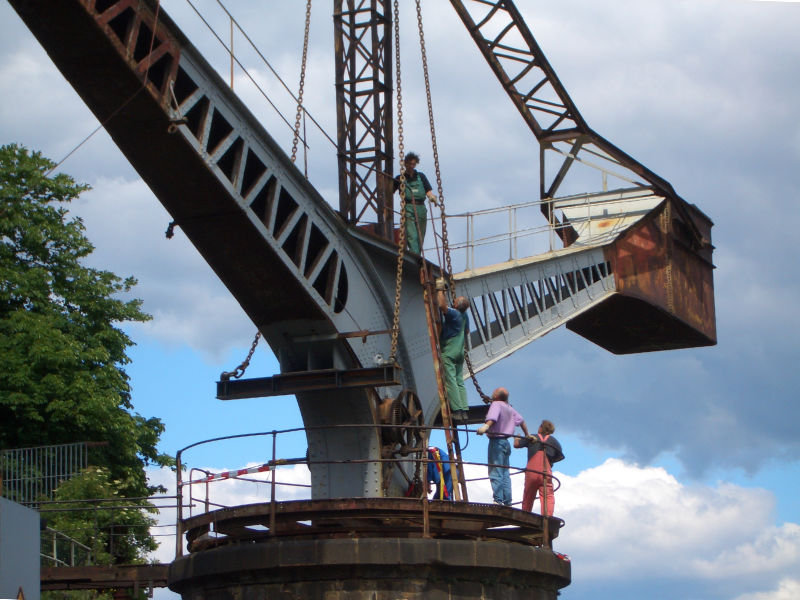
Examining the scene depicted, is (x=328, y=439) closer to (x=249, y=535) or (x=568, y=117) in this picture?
(x=249, y=535)

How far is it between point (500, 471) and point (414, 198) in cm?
528

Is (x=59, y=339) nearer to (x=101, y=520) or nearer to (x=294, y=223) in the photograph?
(x=101, y=520)

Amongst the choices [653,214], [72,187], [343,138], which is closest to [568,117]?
[653,214]

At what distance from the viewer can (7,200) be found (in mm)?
31328

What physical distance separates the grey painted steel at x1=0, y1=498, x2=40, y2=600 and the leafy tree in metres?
10.3

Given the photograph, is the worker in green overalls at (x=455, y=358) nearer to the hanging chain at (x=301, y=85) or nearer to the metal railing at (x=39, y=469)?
the hanging chain at (x=301, y=85)

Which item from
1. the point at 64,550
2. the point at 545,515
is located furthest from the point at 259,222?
the point at 64,550

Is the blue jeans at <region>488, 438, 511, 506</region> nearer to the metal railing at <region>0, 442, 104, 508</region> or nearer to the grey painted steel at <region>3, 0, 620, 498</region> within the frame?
the grey painted steel at <region>3, 0, 620, 498</region>

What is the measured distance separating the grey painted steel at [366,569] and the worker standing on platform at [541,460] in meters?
1.39

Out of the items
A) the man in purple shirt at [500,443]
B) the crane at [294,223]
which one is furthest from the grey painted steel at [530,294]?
the man in purple shirt at [500,443]

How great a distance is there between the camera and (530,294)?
2564cm

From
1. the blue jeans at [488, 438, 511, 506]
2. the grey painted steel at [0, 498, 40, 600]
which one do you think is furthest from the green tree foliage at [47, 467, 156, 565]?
the blue jeans at [488, 438, 511, 506]

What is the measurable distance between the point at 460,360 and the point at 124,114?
21.3 ft

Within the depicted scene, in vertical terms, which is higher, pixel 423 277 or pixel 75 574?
pixel 423 277
